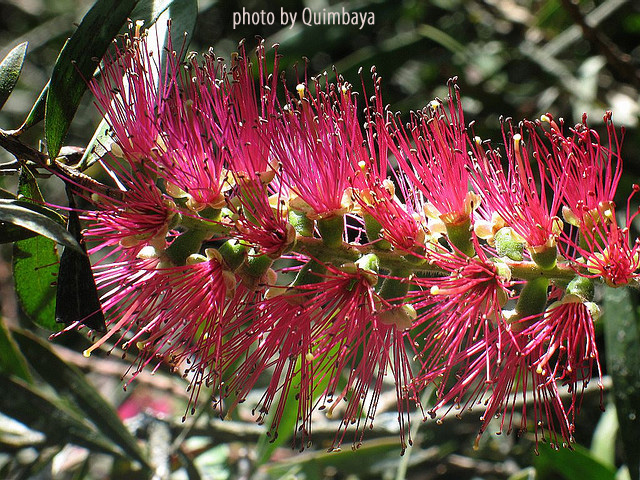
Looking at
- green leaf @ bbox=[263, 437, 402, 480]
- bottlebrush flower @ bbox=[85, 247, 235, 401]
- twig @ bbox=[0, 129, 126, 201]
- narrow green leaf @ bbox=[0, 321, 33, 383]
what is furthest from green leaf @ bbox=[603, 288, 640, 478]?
narrow green leaf @ bbox=[0, 321, 33, 383]

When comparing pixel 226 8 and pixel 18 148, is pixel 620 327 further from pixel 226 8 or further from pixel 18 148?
pixel 226 8

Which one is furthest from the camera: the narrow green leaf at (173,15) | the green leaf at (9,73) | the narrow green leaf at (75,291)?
the narrow green leaf at (173,15)

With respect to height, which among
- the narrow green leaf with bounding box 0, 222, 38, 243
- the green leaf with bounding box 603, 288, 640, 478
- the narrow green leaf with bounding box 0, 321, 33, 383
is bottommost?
the narrow green leaf with bounding box 0, 321, 33, 383

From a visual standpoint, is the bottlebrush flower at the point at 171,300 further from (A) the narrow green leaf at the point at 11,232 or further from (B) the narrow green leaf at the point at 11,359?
(B) the narrow green leaf at the point at 11,359

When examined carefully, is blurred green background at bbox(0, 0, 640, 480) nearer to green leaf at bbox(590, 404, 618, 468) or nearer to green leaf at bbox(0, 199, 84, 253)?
green leaf at bbox(590, 404, 618, 468)

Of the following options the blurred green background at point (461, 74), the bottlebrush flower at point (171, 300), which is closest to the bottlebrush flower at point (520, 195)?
the bottlebrush flower at point (171, 300)

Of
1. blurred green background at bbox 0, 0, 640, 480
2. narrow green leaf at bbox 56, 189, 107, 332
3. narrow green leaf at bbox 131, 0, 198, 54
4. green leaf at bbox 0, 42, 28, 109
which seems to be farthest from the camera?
blurred green background at bbox 0, 0, 640, 480

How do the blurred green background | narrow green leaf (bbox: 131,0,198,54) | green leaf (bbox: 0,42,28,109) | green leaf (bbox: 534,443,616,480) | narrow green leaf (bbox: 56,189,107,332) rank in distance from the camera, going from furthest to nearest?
the blurred green background < green leaf (bbox: 534,443,616,480) < narrow green leaf (bbox: 131,0,198,54) < green leaf (bbox: 0,42,28,109) < narrow green leaf (bbox: 56,189,107,332)

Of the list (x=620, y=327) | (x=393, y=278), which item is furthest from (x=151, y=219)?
(x=620, y=327)
